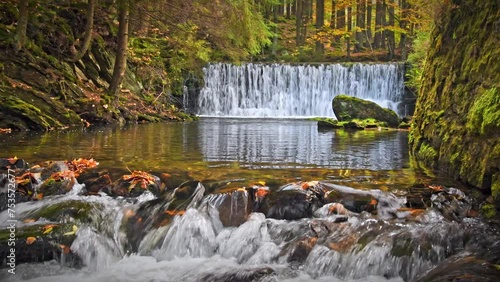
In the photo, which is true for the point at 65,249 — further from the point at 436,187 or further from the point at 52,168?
the point at 436,187

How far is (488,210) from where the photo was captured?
455cm

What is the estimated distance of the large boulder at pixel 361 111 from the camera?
17.0 metres

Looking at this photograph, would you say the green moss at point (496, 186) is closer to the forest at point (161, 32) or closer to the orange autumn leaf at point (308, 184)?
the orange autumn leaf at point (308, 184)

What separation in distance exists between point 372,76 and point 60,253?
74.4 feet

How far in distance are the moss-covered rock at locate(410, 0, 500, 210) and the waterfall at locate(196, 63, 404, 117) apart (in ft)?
53.6

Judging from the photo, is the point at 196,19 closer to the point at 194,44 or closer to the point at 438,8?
the point at 194,44

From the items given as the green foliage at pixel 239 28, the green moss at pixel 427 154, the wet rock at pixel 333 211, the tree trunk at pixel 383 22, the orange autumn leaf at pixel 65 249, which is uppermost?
the tree trunk at pixel 383 22

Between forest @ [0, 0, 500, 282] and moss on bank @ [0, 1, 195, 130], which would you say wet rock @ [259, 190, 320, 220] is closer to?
forest @ [0, 0, 500, 282]

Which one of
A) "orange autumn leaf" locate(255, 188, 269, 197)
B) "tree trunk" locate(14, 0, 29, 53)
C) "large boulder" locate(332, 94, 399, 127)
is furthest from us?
"large boulder" locate(332, 94, 399, 127)

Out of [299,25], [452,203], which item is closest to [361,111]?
[452,203]

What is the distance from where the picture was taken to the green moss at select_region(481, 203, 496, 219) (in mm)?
4470

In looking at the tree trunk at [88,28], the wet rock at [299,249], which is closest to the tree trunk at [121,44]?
the tree trunk at [88,28]

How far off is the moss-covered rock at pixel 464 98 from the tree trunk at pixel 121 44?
8.69 m

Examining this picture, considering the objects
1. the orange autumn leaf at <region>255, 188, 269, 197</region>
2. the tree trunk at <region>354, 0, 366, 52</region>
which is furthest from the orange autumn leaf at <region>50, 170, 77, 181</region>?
the tree trunk at <region>354, 0, 366, 52</region>
